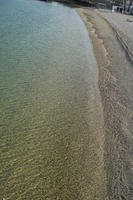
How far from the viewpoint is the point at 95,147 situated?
16.4 ft

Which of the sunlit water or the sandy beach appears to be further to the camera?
the sandy beach

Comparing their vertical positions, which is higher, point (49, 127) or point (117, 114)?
point (117, 114)

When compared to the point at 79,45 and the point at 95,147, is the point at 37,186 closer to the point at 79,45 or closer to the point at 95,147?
the point at 95,147

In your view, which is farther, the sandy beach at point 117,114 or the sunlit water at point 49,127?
the sandy beach at point 117,114

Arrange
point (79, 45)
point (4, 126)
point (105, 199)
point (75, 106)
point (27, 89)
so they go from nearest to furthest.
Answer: point (105, 199) → point (4, 126) → point (75, 106) → point (27, 89) → point (79, 45)

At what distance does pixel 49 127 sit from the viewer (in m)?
5.64

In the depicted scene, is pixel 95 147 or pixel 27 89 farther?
pixel 27 89

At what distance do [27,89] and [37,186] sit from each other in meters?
4.42

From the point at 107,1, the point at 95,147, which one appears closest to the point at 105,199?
the point at 95,147

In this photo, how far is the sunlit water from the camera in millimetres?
3998

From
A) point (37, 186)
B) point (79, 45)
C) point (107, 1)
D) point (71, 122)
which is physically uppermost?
point (107, 1)

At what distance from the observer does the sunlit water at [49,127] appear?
13.1ft

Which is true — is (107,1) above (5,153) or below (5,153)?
above

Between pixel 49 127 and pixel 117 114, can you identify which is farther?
pixel 117 114
